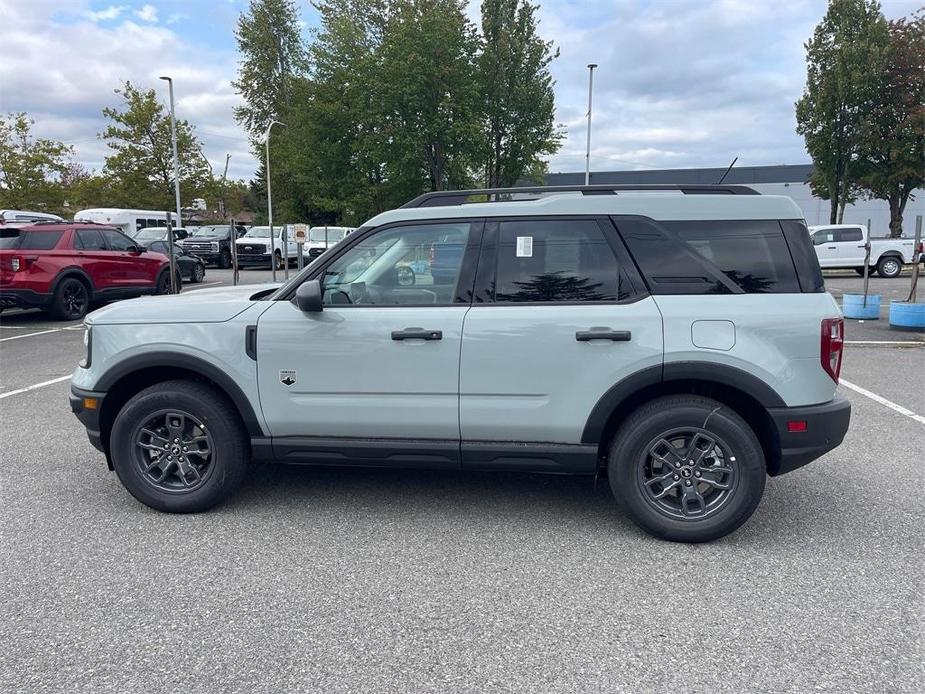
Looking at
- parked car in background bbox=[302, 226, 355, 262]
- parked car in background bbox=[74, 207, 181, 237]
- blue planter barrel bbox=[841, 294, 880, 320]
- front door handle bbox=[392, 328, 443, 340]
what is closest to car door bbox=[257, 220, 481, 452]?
front door handle bbox=[392, 328, 443, 340]

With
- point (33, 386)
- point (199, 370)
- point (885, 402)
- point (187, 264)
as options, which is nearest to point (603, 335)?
point (199, 370)

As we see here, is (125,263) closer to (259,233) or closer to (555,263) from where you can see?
(555,263)

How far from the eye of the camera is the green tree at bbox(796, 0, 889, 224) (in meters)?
27.5

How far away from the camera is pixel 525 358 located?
3654mm

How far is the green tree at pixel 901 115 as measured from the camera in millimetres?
28031

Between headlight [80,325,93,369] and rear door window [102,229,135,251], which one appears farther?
rear door window [102,229,135,251]

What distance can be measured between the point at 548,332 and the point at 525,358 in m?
0.18

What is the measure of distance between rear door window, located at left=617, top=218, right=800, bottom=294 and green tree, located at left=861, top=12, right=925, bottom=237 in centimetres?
2983

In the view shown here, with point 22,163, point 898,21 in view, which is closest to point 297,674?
point 898,21

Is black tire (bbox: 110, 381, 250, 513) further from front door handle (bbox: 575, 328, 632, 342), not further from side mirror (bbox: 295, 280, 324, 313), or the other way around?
front door handle (bbox: 575, 328, 632, 342)

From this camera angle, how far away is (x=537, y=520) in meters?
4.00

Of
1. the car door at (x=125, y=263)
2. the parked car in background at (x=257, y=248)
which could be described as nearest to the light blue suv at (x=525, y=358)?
the car door at (x=125, y=263)

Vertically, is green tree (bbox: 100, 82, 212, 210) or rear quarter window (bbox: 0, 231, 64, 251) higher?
green tree (bbox: 100, 82, 212, 210)

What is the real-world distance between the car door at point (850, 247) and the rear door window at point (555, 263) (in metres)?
22.6
